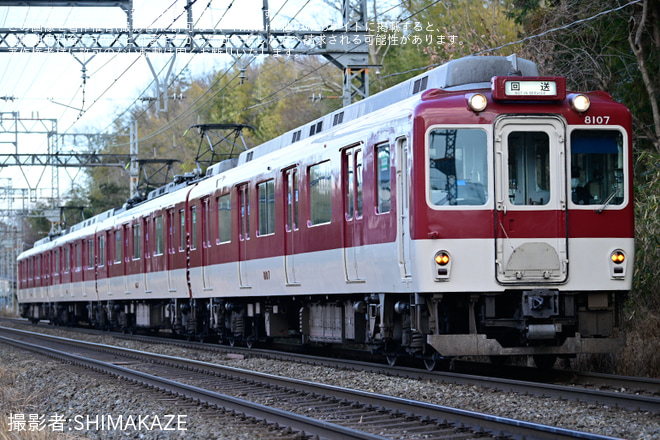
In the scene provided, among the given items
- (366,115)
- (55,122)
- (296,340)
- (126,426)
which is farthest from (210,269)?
(55,122)

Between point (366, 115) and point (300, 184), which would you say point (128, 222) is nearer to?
point (300, 184)

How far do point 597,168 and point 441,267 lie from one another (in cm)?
206

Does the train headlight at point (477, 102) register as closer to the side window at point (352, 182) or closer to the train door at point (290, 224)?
the side window at point (352, 182)

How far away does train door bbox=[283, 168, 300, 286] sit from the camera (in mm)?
14461

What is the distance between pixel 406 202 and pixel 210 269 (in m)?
8.42

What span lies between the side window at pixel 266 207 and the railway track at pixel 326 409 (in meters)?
2.43

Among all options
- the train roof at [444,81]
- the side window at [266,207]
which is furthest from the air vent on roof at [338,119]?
the side window at [266,207]

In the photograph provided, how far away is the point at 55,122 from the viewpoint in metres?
40.1

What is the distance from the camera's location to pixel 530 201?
1074cm

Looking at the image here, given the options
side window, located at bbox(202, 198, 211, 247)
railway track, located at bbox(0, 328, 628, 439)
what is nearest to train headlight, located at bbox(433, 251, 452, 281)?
railway track, located at bbox(0, 328, 628, 439)

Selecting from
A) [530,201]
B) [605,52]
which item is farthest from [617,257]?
[605,52]

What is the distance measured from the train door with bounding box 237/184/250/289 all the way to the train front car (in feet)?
20.1

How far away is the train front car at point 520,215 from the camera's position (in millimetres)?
10523

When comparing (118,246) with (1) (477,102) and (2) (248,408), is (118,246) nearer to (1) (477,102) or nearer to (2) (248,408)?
(1) (477,102)
